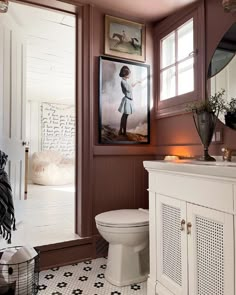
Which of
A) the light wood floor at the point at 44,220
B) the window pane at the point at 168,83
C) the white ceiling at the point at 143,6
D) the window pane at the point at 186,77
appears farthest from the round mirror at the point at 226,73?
the light wood floor at the point at 44,220

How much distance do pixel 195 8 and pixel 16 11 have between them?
5.59 feet

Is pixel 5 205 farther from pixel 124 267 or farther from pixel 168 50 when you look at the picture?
pixel 168 50

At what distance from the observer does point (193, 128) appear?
2.16 metres

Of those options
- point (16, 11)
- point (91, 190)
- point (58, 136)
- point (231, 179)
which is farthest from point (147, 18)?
point (58, 136)

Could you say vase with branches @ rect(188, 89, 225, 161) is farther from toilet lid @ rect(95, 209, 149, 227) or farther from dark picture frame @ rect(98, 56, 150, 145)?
dark picture frame @ rect(98, 56, 150, 145)

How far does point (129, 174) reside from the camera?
8.20 ft

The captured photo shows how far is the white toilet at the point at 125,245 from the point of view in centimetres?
180

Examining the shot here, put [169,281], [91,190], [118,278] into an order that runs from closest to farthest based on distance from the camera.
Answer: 1. [169,281]
2. [118,278]
3. [91,190]

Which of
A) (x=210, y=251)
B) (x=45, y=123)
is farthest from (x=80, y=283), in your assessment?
(x=45, y=123)

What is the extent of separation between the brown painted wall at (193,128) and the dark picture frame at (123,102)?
0.62ft

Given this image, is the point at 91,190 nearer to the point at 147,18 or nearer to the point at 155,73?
the point at 155,73

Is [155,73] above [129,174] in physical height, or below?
above

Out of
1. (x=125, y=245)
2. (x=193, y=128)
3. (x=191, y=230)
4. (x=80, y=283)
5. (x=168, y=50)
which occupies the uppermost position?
(x=168, y=50)

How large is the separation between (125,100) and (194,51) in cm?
75
